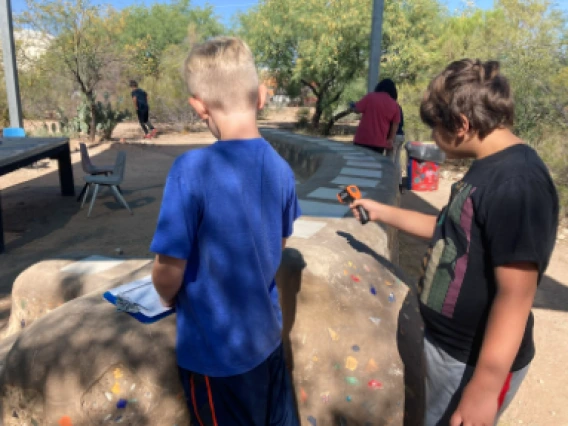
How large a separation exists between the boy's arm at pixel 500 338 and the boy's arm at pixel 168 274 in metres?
0.78

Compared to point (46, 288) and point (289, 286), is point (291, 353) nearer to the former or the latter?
point (289, 286)

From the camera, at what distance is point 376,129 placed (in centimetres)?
622

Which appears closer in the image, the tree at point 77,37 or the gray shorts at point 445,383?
the gray shorts at point 445,383

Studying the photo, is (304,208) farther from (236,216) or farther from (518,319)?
(518,319)

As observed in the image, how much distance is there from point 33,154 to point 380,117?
14.5ft

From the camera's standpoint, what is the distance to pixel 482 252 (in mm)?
1209

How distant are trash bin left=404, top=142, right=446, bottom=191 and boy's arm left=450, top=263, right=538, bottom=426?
25.1ft

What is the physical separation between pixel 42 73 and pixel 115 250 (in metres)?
11.8

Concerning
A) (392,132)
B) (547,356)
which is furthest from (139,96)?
(547,356)

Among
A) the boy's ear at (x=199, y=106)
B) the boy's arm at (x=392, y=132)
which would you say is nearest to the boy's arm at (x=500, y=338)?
the boy's ear at (x=199, y=106)

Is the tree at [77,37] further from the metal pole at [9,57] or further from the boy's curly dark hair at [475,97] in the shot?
the boy's curly dark hair at [475,97]

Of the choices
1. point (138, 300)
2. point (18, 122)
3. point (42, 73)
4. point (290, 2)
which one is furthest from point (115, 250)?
point (290, 2)

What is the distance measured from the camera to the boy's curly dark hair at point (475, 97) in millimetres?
1214

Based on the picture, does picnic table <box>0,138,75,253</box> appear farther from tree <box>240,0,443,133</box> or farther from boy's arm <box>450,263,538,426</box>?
tree <box>240,0,443,133</box>
